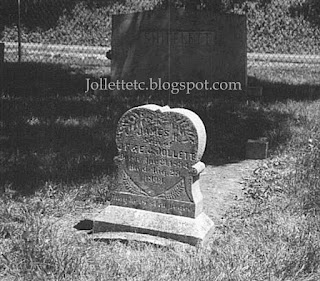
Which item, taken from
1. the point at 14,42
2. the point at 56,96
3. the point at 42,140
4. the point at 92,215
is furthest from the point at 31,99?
the point at 14,42

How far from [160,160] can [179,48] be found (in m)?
5.69

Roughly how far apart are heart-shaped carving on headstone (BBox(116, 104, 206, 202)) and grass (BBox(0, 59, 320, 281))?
0.48 meters

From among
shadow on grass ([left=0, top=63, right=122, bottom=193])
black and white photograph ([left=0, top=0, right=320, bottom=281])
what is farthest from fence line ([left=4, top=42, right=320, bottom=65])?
shadow on grass ([left=0, top=63, right=122, bottom=193])

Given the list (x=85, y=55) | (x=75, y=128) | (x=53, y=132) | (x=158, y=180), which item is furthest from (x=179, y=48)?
(x=85, y=55)

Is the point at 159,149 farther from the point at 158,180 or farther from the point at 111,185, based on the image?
the point at 111,185

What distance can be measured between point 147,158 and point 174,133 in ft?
1.01

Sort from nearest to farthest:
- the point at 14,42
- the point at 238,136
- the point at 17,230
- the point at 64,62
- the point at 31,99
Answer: the point at 17,230
the point at 238,136
the point at 31,99
the point at 64,62
the point at 14,42

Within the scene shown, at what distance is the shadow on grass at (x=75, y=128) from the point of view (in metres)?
6.27

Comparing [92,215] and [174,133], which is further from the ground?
[174,133]

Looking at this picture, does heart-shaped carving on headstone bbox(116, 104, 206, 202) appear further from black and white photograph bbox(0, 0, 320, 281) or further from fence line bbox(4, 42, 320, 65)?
fence line bbox(4, 42, 320, 65)

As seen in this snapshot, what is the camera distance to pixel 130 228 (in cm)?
479

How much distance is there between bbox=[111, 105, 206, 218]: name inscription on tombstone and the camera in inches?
185

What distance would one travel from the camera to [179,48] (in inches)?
405

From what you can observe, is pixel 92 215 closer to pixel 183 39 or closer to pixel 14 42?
pixel 183 39
